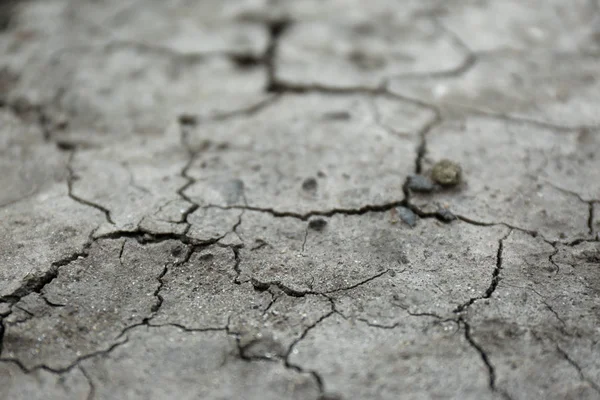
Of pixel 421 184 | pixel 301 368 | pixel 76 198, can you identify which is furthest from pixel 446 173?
pixel 76 198

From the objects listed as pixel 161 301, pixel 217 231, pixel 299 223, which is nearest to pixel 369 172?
pixel 299 223

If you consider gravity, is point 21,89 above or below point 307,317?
above

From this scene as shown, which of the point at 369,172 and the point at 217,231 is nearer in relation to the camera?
the point at 217,231

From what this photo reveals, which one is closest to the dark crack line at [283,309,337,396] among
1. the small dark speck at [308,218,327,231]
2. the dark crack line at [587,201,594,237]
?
the small dark speck at [308,218,327,231]

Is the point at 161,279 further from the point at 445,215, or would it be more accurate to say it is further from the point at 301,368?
the point at 445,215

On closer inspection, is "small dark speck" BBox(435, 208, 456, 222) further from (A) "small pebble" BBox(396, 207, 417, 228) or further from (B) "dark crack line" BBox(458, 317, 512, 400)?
(B) "dark crack line" BBox(458, 317, 512, 400)

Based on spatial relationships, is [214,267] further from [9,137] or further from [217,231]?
[9,137]

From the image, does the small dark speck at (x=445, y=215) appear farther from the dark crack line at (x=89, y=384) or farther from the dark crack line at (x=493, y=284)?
the dark crack line at (x=89, y=384)
